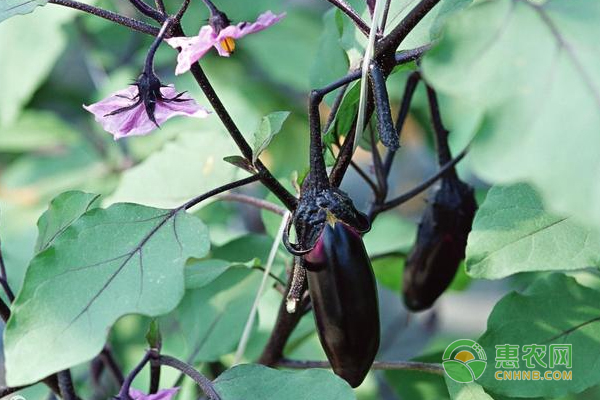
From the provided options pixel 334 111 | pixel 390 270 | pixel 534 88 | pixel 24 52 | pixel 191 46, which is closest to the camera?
pixel 534 88

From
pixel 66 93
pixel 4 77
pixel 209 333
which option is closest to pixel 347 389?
pixel 209 333

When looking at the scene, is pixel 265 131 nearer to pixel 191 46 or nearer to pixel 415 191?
pixel 191 46

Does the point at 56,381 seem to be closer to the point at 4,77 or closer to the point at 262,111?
the point at 4,77

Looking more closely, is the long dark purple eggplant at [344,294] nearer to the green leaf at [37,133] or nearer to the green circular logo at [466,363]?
the green circular logo at [466,363]

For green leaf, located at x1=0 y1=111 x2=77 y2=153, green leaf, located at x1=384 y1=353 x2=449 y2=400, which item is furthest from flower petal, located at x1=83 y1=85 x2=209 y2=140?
green leaf, located at x1=0 y1=111 x2=77 y2=153

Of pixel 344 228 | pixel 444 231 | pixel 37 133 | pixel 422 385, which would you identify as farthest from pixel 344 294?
pixel 37 133

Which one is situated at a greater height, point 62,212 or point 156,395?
point 62,212
